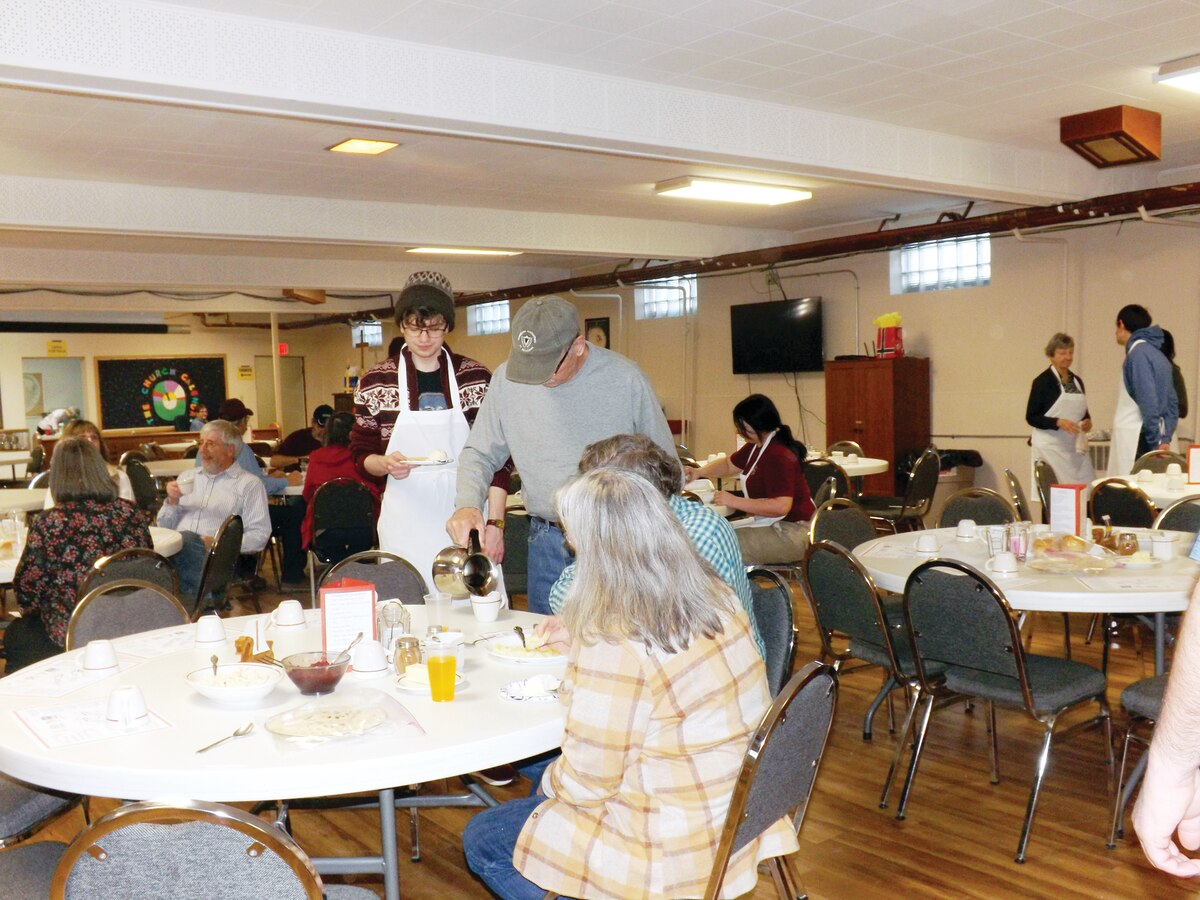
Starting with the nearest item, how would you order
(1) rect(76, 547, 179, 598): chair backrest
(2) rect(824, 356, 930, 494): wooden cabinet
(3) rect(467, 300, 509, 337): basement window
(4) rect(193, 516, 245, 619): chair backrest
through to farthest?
(1) rect(76, 547, 179, 598): chair backrest, (4) rect(193, 516, 245, 619): chair backrest, (2) rect(824, 356, 930, 494): wooden cabinet, (3) rect(467, 300, 509, 337): basement window

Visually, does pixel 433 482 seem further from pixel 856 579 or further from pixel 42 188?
pixel 42 188

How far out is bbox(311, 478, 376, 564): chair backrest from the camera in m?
6.47

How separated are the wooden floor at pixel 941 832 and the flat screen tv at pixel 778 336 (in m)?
7.15

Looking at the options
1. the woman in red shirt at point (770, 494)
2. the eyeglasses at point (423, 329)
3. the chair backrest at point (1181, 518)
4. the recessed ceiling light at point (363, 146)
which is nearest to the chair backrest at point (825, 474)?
the woman in red shirt at point (770, 494)

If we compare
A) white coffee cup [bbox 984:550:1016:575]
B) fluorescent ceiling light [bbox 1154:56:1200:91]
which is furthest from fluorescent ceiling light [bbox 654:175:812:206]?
white coffee cup [bbox 984:550:1016:575]

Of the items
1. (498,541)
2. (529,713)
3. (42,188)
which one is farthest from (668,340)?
(529,713)

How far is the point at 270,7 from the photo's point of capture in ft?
14.4

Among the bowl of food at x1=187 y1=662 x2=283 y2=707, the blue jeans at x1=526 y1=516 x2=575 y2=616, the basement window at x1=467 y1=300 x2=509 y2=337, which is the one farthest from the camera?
the basement window at x1=467 y1=300 x2=509 y2=337

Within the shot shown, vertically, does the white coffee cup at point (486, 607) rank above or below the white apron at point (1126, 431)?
below

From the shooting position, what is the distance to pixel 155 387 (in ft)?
65.1

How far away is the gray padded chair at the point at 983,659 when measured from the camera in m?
3.31

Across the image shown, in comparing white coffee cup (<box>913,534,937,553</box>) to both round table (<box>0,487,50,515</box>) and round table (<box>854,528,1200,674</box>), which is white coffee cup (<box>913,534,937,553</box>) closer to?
round table (<box>854,528,1200,674</box>)

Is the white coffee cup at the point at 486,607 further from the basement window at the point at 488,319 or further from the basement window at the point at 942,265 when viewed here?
the basement window at the point at 488,319

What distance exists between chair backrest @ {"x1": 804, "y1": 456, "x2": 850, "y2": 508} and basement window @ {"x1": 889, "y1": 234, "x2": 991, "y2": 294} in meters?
3.00
